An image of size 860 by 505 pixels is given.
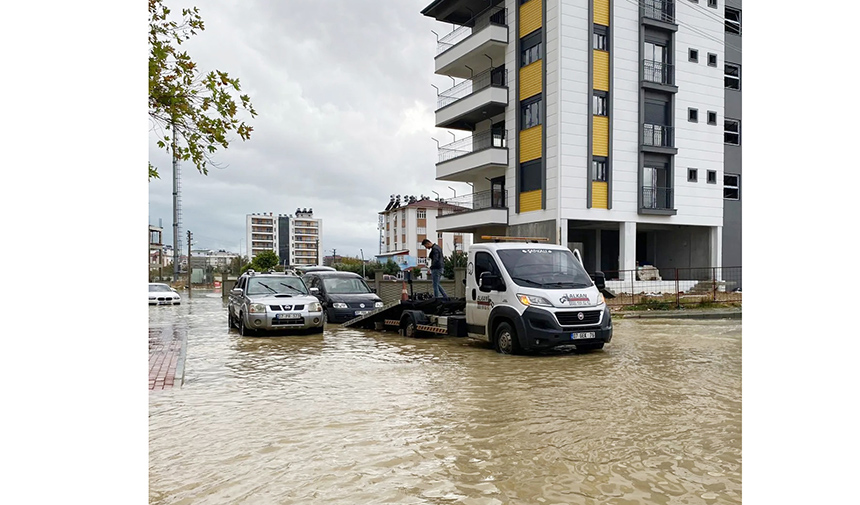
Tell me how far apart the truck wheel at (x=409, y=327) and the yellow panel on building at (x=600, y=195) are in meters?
16.5

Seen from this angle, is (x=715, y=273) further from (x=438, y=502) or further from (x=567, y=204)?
(x=438, y=502)

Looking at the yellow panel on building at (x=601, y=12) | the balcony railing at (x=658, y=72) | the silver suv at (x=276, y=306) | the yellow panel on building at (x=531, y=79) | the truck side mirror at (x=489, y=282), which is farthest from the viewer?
the balcony railing at (x=658, y=72)

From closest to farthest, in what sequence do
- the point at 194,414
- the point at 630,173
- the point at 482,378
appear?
1. the point at 194,414
2. the point at 482,378
3. the point at 630,173

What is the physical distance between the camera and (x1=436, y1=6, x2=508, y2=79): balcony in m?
31.9

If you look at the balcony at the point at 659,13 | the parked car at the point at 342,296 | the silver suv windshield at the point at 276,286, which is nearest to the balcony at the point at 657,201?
the balcony at the point at 659,13

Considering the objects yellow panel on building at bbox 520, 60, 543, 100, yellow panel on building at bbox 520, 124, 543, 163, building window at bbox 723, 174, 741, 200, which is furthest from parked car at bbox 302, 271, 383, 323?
building window at bbox 723, 174, 741, 200

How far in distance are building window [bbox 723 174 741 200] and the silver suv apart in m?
26.5

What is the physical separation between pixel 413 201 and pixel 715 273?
71.1 metres

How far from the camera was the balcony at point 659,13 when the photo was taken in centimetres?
3047

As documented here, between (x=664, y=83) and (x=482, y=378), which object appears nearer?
(x=482, y=378)

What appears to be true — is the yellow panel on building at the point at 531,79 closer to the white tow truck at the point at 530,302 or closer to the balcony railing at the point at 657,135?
the balcony railing at the point at 657,135

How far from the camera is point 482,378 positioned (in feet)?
30.7

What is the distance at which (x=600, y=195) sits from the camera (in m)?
29.8

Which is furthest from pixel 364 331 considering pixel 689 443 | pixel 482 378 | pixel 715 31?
pixel 715 31
